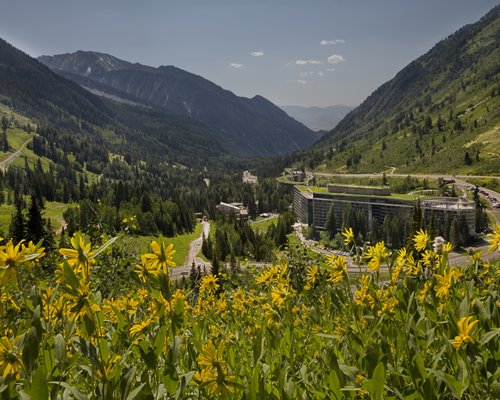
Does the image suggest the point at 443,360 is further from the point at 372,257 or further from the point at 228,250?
the point at 228,250

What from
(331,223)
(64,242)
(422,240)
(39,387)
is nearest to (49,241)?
(64,242)

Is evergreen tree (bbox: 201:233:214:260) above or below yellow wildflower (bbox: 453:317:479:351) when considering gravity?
below

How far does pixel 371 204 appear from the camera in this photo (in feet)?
420

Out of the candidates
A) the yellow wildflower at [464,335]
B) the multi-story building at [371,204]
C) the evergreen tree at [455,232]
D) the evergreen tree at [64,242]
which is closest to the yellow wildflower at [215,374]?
the yellow wildflower at [464,335]

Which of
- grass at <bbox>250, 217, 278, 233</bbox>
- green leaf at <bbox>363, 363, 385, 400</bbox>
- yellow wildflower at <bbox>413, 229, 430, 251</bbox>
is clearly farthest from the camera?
grass at <bbox>250, 217, 278, 233</bbox>

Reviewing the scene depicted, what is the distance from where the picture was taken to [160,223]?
459ft

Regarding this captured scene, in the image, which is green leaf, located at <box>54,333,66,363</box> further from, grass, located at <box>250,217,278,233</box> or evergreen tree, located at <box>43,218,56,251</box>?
grass, located at <box>250,217,278,233</box>

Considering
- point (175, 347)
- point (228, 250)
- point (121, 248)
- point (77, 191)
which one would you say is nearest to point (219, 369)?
point (175, 347)

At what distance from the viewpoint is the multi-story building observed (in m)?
111

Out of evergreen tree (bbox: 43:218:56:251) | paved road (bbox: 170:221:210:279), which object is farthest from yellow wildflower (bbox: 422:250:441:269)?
paved road (bbox: 170:221:210:279)

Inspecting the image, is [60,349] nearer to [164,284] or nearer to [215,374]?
[164,284]

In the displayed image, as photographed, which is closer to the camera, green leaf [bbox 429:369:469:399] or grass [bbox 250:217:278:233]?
green leaf [bbox 429:369:469:399]

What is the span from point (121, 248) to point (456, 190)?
154137 millimetres

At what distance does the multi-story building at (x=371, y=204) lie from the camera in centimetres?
11144
